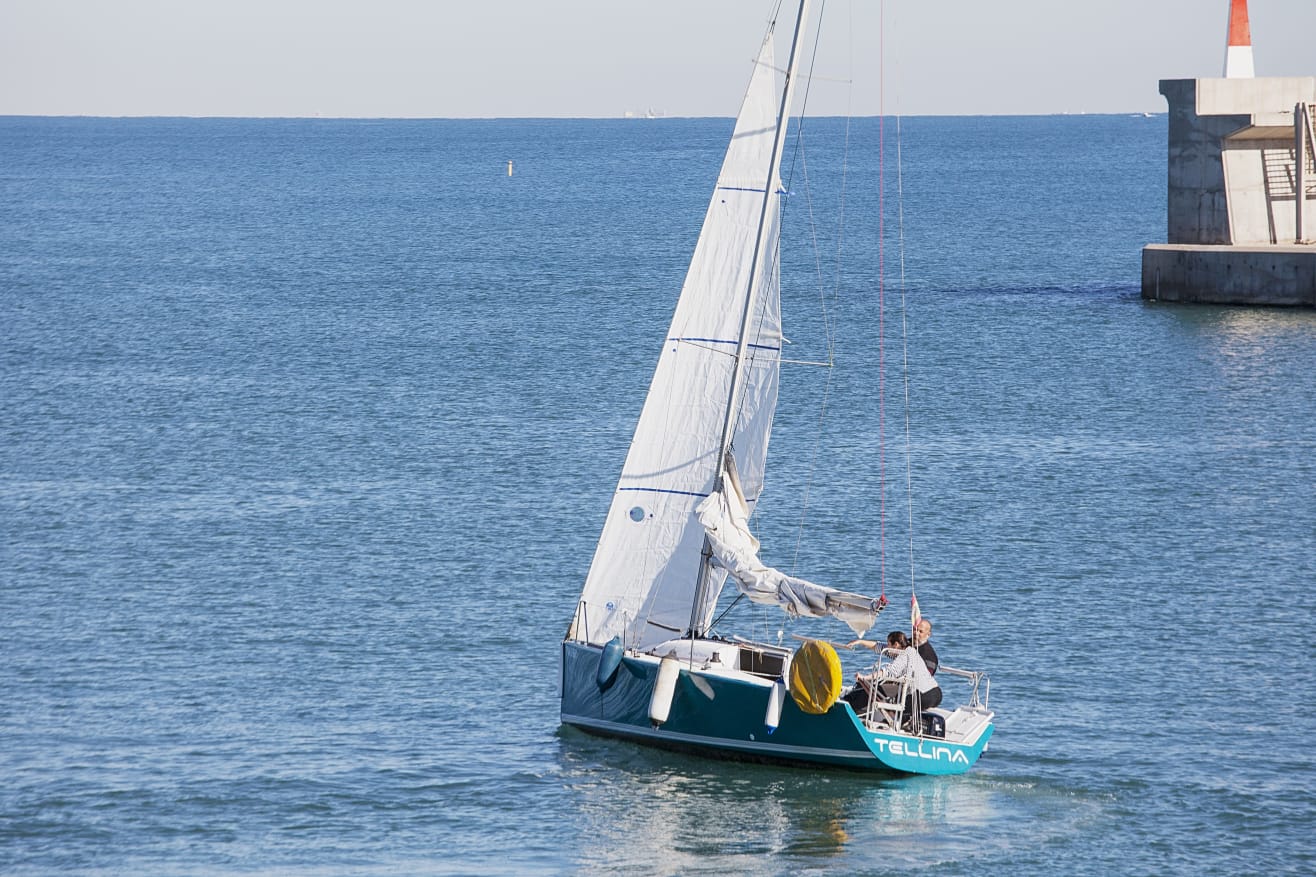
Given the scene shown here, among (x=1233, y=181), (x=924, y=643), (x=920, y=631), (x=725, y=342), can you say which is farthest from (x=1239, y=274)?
(x=920, y=631)

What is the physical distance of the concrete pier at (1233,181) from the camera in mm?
70625

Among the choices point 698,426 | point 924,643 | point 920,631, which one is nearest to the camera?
point 920,631

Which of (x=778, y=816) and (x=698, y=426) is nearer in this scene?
(x=778, y=816)

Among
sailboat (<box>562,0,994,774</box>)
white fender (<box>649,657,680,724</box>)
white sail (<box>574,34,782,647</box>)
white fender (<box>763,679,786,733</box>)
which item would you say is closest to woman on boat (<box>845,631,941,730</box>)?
sailboat (<box>562,0,994,774</box>)

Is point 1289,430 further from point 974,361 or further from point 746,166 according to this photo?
point 746,166

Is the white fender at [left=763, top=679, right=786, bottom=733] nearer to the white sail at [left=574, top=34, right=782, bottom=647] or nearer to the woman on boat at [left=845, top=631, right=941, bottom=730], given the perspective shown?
the woman on boat at [left=845, top=631, right=941, bottom=730]

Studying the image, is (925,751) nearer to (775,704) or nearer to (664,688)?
(775,704)

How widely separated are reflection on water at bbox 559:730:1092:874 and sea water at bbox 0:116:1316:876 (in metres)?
0.07

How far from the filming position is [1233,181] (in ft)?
237

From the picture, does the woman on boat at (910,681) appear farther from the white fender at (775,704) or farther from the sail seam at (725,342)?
the sail seam at (725,342)

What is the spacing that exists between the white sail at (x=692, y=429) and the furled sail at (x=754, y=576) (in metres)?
0.43

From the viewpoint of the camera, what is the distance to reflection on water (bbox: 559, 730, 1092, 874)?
23.3 meters

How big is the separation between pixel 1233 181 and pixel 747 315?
50.9 meters

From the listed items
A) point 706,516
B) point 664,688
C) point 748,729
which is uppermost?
point 706,516
